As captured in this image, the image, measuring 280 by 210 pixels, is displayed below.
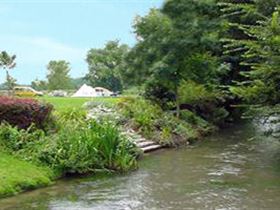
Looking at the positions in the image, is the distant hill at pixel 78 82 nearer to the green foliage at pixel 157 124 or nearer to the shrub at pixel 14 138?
the green foliage at pixel 157 124

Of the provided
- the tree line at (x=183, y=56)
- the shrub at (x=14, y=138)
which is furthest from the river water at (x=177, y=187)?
the tree line at (x=183, y=56)

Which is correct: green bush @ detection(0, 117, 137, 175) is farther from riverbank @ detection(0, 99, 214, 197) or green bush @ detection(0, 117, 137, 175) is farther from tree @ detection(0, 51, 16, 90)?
tree @ detection(0, 51, 16, 90)

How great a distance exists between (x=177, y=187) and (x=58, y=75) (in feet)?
229

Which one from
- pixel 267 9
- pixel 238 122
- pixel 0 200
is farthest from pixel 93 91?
pixel 0 200

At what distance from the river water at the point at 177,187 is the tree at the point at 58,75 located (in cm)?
6396

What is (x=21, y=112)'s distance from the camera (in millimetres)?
12625

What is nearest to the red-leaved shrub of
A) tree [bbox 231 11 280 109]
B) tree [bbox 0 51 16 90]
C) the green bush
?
the green bush

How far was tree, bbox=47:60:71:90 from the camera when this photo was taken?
7800cm

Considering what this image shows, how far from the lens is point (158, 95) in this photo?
24.2 metres

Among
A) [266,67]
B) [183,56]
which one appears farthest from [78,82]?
[266,67]

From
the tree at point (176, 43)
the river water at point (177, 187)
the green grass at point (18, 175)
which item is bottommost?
the river water at point (177, 187)

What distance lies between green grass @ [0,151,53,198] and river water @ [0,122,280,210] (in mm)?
234

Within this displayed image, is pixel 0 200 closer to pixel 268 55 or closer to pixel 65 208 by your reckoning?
pixel 65 208

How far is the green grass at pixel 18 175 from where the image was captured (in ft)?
31.3
